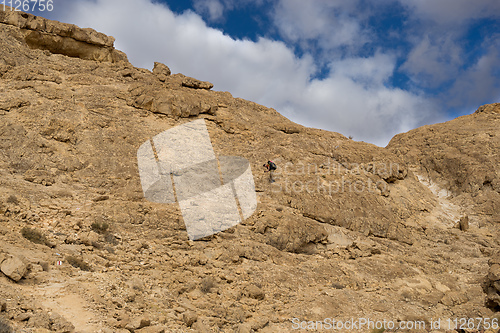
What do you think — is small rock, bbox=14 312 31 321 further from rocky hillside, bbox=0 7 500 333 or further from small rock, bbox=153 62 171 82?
small rock, bbox=153 62 171 82

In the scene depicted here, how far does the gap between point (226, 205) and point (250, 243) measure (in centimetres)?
217

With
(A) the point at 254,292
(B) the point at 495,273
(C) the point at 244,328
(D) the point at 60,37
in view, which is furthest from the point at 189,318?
(D) the point at 60,37

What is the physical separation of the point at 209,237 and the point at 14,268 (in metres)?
5.83

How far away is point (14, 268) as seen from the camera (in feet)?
23.4

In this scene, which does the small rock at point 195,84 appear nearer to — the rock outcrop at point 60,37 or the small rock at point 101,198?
the rock outcrop at point 60,37

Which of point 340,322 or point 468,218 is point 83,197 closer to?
point 340,322

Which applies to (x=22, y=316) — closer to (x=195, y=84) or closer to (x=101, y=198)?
(x=101, y=198)

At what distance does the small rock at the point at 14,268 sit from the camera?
7059mm

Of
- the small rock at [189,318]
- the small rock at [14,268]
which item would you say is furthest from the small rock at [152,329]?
the small rock at [14,268]

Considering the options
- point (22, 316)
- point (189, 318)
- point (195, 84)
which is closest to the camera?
point (22, 316)

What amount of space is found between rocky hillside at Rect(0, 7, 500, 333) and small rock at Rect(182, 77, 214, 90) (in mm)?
126

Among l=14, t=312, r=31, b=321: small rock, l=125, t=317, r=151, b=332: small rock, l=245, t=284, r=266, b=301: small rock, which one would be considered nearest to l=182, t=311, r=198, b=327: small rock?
l=125, t=317, r=151, b=332: small rock

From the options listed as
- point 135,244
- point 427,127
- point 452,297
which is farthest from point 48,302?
point 427,127

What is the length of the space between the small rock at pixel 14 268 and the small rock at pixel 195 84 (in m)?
14.9
